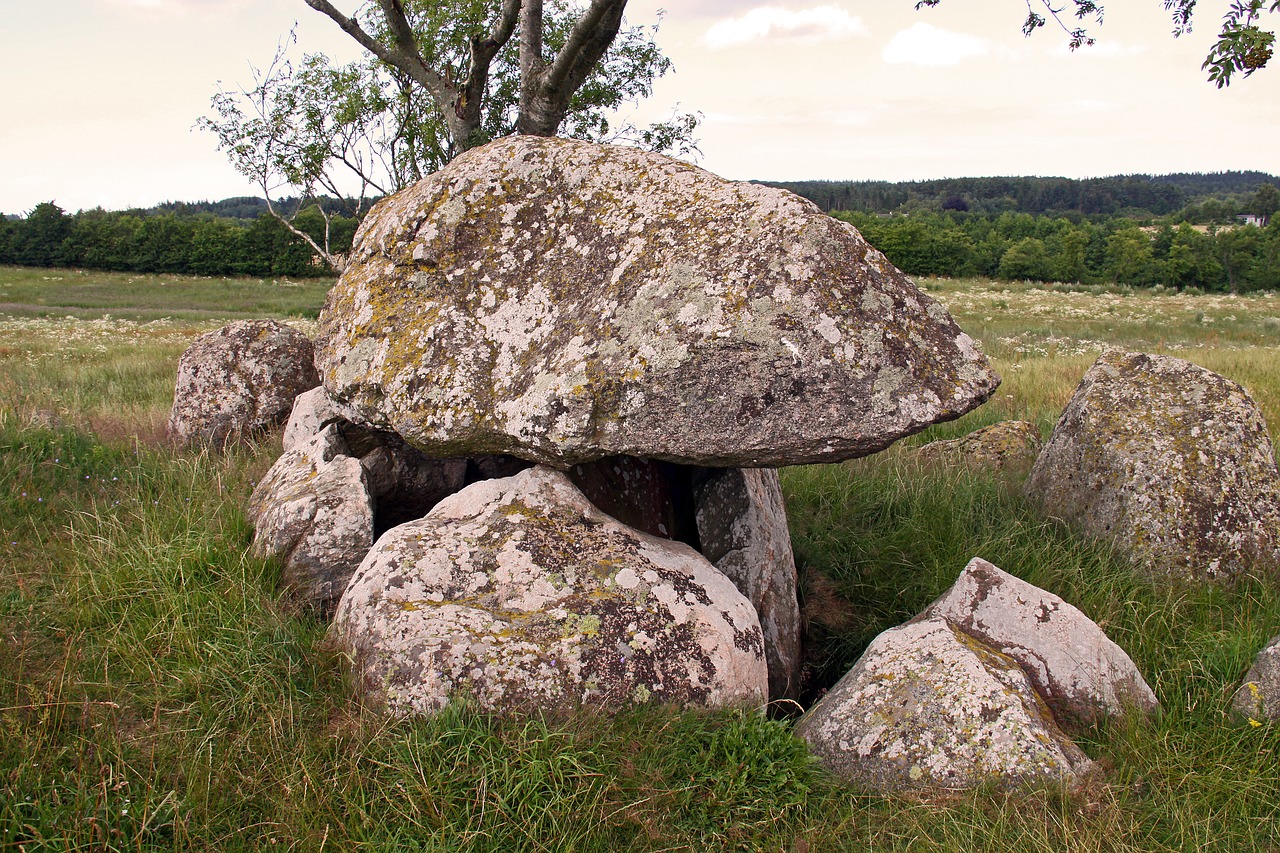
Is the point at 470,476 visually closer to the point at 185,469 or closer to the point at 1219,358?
the point at 185,469

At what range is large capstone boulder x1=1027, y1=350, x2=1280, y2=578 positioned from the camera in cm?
537

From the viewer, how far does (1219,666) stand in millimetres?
4305

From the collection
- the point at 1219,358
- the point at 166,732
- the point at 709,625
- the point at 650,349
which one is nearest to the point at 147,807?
the point at 166,732

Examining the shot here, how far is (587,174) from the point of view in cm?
486

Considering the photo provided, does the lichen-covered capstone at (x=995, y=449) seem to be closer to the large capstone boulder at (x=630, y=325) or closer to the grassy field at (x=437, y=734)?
the grassy field at (x=437, y=734)

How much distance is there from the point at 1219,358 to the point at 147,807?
15445 mm

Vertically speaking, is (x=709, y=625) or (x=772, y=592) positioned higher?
(x=709, y=625)

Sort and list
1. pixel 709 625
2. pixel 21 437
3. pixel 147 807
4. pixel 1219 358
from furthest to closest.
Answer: pixel 1219 358 < pixel 21 437 < pixel 709 625 < pixel 147 807

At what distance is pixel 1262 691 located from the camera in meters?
3.90

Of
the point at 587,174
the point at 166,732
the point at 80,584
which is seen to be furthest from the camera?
the point at 587,174

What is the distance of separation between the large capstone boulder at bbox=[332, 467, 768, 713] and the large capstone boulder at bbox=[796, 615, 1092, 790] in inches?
16.5

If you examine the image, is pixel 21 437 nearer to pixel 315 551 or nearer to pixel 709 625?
pixel 315 551

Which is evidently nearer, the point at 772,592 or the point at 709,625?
the point at 709,625

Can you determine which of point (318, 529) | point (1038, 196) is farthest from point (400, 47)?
point (1038, 196)
